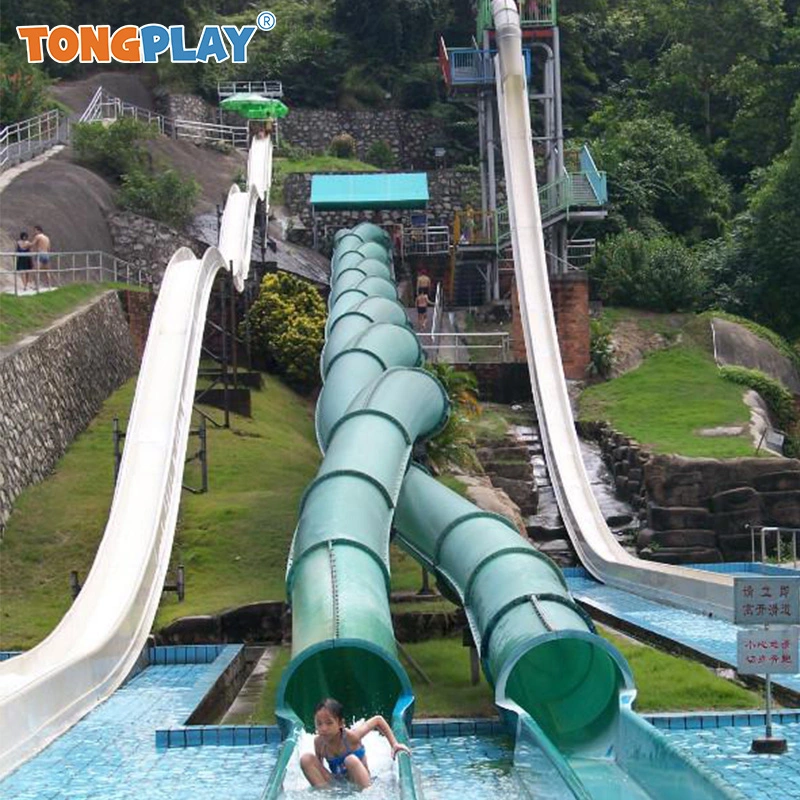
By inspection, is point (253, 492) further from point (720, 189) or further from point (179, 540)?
point (720, 189)

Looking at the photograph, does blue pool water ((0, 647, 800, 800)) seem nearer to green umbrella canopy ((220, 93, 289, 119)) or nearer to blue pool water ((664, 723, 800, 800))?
blue pool water ((664, 723, 800, 800))

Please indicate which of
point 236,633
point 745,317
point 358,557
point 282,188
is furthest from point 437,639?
point 282,188

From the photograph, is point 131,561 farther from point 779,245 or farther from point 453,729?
point 779,245

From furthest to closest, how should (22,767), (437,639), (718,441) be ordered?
(718,441) → (437,639) → (22,767)

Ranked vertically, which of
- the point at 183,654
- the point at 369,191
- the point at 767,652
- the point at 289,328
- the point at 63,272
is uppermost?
the point at 369,191

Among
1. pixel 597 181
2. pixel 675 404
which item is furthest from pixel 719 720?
pixel 597 181

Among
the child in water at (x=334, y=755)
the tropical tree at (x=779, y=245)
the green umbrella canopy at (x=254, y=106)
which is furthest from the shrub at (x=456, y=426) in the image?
the green umbrella canopy at (x=254, y=106)
